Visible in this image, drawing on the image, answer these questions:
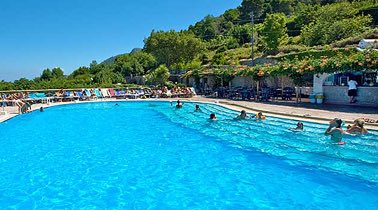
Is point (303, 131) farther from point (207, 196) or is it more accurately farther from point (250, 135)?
point (207, 196)

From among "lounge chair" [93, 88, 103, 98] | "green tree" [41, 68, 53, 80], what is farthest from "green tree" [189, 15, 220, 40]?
"lounge chair" [93, 88, 103, 98]

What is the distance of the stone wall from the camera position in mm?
14220

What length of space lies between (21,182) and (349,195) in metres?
6.60

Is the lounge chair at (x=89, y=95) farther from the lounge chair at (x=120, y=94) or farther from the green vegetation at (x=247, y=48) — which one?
the green vegetation at (x=247, y=48)

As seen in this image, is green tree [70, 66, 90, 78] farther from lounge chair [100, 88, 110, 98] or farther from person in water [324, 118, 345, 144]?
person in water [324, 118, 345, 144]

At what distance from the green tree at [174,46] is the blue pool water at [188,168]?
30222 mm

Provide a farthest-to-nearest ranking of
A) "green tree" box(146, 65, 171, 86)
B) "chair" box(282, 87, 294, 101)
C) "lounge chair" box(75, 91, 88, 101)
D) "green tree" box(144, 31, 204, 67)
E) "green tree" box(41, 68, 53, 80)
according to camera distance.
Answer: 1. "green tree" box(41, 68, 53, 80)
2. "green tree" box(144, 31, 204, 67)
3. "green tree" box(146, 65, 171, 86)
4. "lounge chair" box(75, 91, 88, 101)
5. "chair" box(282, 87, 294, 101)

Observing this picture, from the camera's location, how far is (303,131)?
10750mm

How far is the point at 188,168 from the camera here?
798 centimetres

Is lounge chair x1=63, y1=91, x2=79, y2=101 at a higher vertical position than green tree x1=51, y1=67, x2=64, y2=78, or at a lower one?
lower

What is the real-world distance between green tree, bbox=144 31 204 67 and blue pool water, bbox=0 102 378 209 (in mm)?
30222

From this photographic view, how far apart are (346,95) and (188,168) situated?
10522 millimetres

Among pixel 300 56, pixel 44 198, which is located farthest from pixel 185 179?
pixel 300 56

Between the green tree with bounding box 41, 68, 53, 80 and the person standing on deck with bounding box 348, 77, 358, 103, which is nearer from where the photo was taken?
the person standing on deck with bounding box 348, 77, 358, 103
